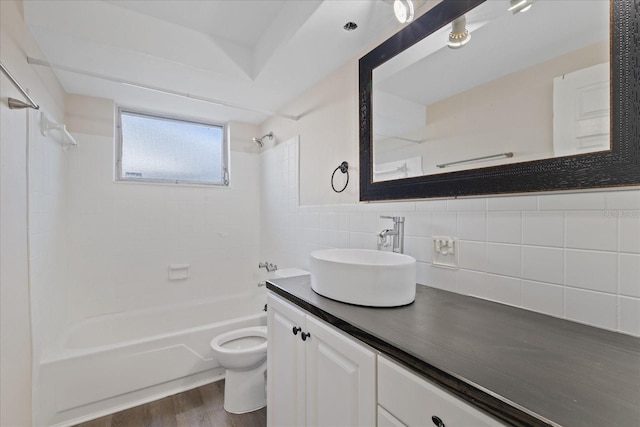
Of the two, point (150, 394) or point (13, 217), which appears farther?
point (150, 394)

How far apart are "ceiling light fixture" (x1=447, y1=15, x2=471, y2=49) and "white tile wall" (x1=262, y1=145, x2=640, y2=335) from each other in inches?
27.0

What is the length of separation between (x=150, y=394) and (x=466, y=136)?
2470 mm

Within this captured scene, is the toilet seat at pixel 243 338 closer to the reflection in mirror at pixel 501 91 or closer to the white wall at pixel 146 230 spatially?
the white wall at pixel 146 230

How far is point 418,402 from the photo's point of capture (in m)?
0.65

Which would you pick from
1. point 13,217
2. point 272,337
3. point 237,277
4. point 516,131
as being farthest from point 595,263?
point 237,277

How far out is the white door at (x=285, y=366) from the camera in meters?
1.11

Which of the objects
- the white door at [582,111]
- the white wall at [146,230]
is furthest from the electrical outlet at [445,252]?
the white wall at [146,230]

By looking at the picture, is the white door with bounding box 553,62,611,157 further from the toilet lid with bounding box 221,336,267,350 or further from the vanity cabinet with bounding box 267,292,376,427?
the toilet lid with bounding box 221,336,267,350

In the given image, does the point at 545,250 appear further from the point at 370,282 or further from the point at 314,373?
the point at 314,373

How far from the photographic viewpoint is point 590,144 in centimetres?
84

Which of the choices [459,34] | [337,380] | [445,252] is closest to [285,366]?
[337,380]

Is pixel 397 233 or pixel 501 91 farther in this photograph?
pixel 397 233

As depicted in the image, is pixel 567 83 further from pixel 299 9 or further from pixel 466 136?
pixel 299 9

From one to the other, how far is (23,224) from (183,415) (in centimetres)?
142
